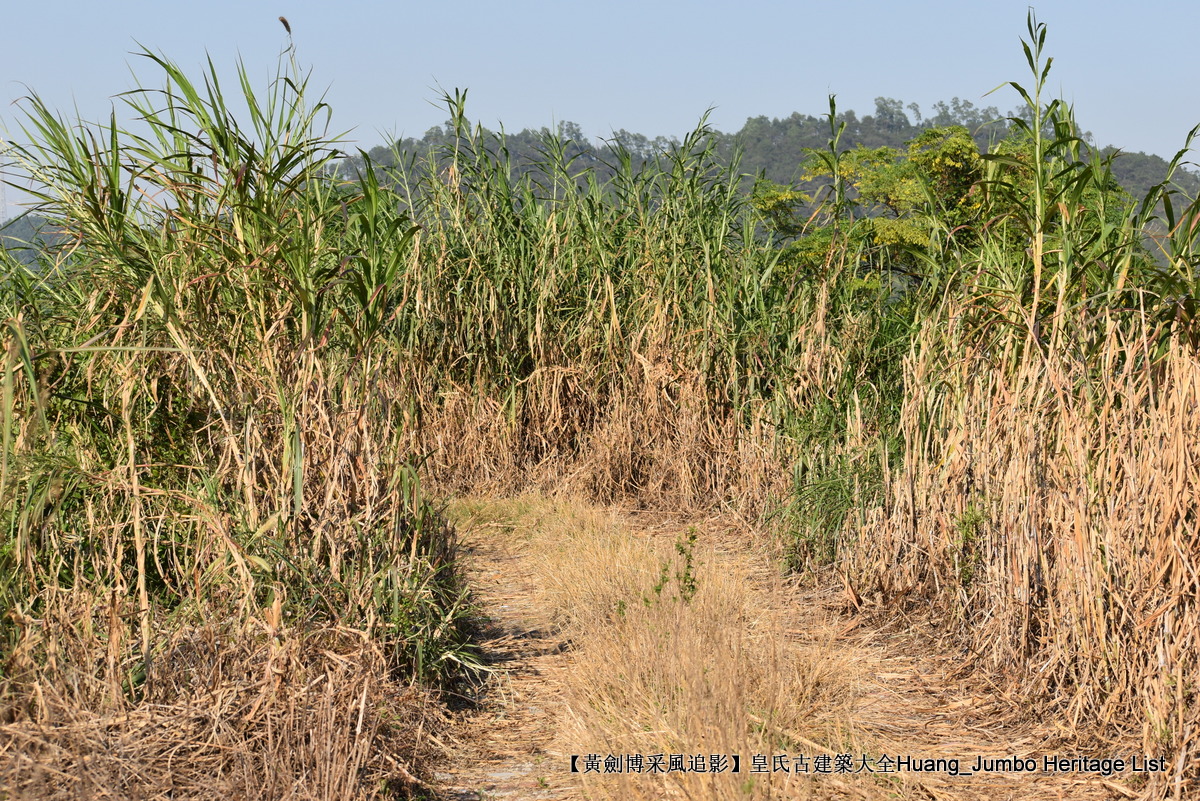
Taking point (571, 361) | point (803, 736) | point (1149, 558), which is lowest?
point (803, 736)

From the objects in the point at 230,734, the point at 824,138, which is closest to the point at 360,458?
the point at 230,734

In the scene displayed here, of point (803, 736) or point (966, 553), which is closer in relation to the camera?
point (803, 736)

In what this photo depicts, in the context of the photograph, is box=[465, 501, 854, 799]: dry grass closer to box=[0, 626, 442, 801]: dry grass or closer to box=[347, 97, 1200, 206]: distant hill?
box=[0, 626, 442, 801]: dry grass

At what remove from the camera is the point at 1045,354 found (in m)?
3.88

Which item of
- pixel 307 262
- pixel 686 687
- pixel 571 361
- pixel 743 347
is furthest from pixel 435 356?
pixel 686 687

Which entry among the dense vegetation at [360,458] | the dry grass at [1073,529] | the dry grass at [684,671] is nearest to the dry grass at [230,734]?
the dense vegetation at [360,458]

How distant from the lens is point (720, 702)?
3.08 metres

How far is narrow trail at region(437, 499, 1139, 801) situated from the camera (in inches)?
117

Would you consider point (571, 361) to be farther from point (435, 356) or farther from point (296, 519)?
point (296, 519)

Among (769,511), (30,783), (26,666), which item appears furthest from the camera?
(769,511)

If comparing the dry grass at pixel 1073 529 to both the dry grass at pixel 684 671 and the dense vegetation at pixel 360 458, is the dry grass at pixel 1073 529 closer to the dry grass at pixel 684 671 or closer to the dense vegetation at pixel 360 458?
the dense vegetation at pixel 360 458

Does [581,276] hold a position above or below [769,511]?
above

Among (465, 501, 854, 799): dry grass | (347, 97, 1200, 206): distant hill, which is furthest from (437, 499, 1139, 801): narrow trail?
(347, 97, 1200, 206): distant hill

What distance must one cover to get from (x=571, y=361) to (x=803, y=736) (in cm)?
417
